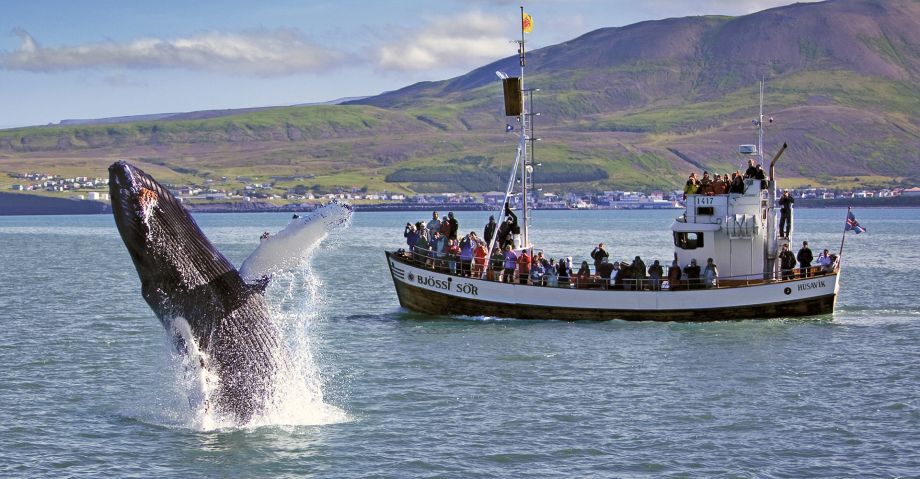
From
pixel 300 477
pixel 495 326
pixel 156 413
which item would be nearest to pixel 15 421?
pixel 156 413

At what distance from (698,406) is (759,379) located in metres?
3.71

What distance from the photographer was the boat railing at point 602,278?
123 feet

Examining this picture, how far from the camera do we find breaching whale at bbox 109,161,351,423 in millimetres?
15180

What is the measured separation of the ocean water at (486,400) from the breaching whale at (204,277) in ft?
5.27

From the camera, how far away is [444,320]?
38.4m

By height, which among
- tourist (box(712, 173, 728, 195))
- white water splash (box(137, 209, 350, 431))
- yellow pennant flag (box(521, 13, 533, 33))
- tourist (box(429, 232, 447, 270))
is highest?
yellow pennant flag (box(521, 13, 533, 33))

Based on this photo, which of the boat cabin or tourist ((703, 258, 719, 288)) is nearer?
tourist ((703, 258, 719, 288))

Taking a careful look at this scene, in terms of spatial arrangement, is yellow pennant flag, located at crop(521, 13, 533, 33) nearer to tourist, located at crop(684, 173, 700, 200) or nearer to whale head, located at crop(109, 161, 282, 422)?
tourist, located at crop(684, 173, 700, 200)

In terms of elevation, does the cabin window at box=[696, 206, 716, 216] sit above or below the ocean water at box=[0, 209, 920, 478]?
above

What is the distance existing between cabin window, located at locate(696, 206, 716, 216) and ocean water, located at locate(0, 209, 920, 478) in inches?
149

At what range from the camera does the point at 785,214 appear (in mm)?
38875

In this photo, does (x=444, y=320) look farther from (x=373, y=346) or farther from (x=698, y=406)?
(x=698, y=406)

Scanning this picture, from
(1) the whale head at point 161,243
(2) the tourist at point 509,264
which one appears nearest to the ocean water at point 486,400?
(2) the tourist at point 509,264

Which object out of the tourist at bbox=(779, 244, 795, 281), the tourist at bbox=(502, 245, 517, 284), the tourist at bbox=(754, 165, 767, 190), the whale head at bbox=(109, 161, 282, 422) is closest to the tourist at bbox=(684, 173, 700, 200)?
the tourist at bbox=(754, 165, 767, 190)
